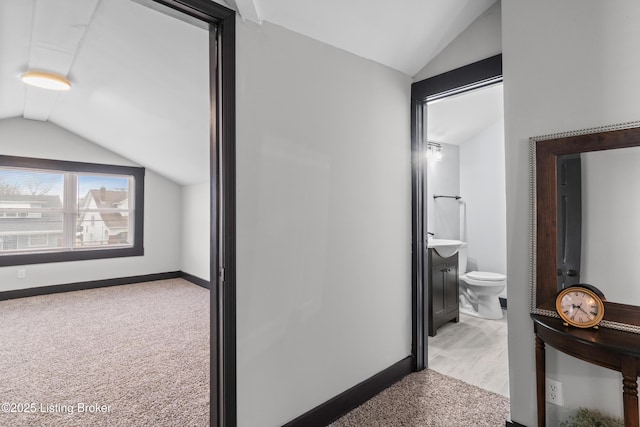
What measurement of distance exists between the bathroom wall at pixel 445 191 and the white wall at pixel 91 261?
4.26 meters

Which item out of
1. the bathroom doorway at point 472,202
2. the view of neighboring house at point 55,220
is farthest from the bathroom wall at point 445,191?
the view of neighboring house at point 55,220

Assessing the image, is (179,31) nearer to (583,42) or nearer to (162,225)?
(583,42)

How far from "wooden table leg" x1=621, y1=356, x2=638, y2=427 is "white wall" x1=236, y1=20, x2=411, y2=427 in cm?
125

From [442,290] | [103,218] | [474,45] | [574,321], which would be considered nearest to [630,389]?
[574,321]

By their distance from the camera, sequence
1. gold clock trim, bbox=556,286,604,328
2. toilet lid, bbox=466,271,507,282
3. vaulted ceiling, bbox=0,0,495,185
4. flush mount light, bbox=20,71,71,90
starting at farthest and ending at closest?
toilet lid, bbox=466,271,507,282 < flush mount light, bbox=20,71,71,90 < vaulted ceiling, bbox=0,0,495,185 < gold clock trim, bbox=556,286,604,328

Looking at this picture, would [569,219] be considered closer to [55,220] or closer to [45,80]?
[45,80]

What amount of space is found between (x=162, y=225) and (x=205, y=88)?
3638 mm

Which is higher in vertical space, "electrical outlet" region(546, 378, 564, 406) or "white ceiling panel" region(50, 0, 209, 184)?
"white ceiling panel" region(50, 0, 209, 184)

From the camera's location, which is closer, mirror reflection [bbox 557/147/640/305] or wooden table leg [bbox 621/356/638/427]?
wooden table leg [bbox 621/356/638/427]

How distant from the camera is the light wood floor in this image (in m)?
2.38

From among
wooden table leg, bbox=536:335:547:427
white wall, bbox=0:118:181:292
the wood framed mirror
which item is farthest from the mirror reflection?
white wall, bbox=0:118:181:292

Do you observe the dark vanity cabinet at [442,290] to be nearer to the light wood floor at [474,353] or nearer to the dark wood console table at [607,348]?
the light wood floor at [474,353]

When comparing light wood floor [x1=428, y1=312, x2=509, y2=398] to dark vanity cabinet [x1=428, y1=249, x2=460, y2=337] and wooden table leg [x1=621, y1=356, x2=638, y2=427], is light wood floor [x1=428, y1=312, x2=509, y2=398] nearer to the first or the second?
dark vanity cabinet [x1=428, y1=249, x2=460, y2=337]

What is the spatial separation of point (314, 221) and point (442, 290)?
6.53ft
